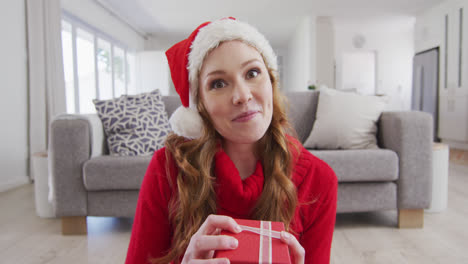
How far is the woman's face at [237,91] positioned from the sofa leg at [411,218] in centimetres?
162

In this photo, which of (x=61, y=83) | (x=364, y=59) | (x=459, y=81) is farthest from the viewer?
(x=364, y=59)

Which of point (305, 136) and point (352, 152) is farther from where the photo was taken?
point (305, 136)

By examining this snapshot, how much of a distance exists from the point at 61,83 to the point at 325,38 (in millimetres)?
5185

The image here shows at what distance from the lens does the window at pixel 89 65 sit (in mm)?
4586

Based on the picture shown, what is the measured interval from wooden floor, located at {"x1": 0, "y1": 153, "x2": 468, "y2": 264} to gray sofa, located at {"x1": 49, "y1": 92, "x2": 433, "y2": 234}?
145mm

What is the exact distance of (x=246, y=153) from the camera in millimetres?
697

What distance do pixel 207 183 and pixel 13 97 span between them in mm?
3414

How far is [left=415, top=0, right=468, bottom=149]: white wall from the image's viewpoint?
196 inches

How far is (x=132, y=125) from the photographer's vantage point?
2.07 metres

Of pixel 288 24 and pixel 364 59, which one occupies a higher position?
pixel 288 24

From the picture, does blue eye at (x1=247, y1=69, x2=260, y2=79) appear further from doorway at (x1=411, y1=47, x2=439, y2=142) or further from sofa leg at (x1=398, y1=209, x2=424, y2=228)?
doorway at (x1=411, y1=47, x2=439, y2=142)

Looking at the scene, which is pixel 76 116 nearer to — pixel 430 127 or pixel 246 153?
pixel 246 153

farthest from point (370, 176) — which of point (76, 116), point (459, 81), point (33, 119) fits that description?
point (459, 81)

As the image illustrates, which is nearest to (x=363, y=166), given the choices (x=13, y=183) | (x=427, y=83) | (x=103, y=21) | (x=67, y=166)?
(x=67, y=166)
